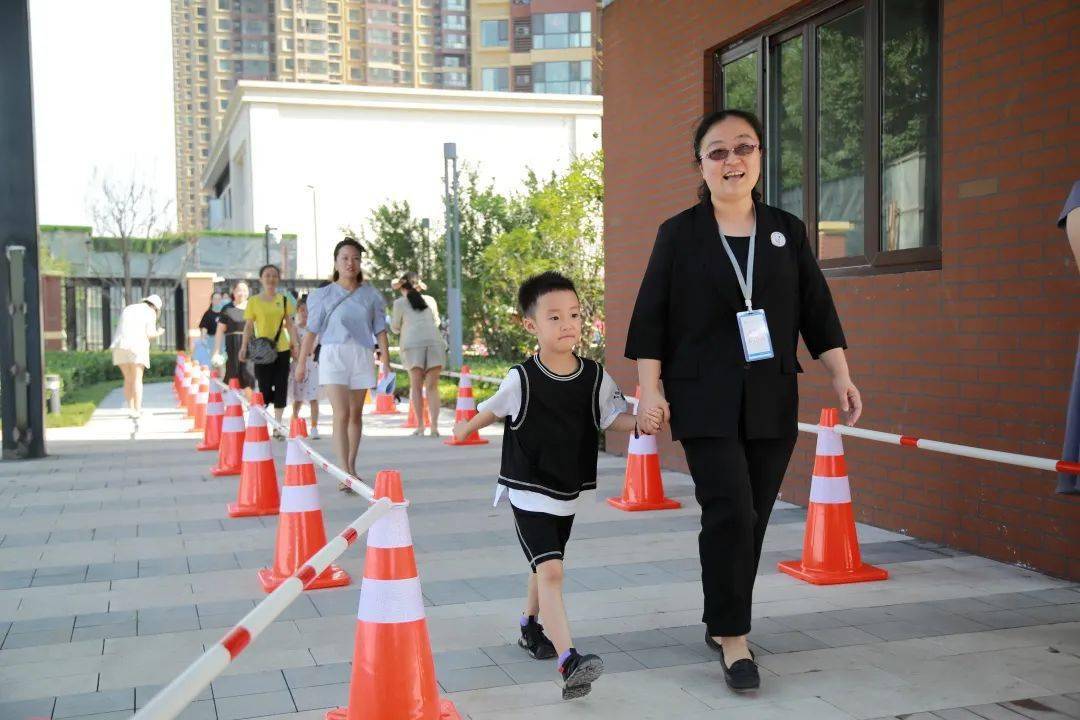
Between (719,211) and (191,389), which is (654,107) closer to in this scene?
(719,211)

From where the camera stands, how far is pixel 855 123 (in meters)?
7.65

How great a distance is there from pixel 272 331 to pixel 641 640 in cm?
805

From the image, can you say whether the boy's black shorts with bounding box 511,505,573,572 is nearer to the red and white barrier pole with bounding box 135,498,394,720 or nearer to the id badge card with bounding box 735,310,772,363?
the id badge card with bounding box 735,310,772,363

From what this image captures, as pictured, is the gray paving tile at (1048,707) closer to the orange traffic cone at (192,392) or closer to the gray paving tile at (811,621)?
the gray paving tile at (811,621)

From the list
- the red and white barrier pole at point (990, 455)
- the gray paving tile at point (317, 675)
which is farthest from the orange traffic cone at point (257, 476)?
the red and white barrier pole at point (990, 455)

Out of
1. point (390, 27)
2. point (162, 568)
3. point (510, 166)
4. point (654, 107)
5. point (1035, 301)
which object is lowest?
point (162, 568)

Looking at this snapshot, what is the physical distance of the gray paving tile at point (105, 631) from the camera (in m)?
4.98

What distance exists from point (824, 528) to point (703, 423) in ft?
6.47

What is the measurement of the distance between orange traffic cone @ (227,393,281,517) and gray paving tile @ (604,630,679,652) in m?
4.02

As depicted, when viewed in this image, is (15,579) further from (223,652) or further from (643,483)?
(223,652)

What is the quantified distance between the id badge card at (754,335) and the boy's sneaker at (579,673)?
121 cm

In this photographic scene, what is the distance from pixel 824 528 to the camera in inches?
225

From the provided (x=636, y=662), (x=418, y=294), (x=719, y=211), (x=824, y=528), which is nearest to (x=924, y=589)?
(x=824, y=528)

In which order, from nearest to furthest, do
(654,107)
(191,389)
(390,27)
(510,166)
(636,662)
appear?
(636,662) < (654,107) < (191,389) < (510,166) < (390,27)
